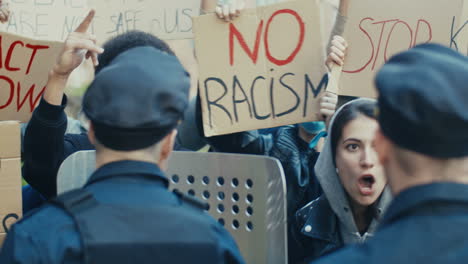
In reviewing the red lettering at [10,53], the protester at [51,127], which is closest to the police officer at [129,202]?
the protester at [51,127]

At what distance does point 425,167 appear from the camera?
1582mm

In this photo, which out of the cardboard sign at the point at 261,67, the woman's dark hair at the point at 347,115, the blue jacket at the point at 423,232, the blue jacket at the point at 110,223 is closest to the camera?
the blue jacket at the point at 423,232

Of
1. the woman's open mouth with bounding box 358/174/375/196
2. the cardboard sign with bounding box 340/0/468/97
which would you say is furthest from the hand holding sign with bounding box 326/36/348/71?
the woman's open mouth with bounding box 358/174/375/196

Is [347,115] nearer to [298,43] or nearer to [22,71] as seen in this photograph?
[298,43]

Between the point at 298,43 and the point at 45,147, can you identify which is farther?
the point at 298,43

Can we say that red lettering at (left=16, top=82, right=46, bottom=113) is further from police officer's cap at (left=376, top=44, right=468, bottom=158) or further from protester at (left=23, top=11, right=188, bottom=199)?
police officer's cap at (left=376, top=44, right=468, bottom=158)

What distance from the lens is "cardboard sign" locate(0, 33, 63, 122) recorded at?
9.86ft

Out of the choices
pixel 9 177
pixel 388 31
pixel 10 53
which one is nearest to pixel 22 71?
pixel 10 53

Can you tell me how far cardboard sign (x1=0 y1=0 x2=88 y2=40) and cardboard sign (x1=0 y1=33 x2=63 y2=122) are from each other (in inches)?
25.7

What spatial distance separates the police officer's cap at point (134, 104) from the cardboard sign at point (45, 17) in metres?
1.91

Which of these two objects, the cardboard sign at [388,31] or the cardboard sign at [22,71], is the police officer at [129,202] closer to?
the cardboard sign at [22,71]

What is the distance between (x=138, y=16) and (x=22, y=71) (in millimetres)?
898

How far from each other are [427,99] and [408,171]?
17 cm

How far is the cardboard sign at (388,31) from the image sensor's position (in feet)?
10.2
